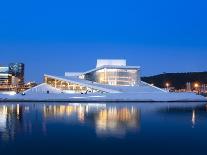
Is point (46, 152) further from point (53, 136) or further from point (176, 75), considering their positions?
point (176, 75)

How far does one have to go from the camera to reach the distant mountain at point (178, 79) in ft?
292

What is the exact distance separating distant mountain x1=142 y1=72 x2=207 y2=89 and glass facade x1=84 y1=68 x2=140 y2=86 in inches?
1419

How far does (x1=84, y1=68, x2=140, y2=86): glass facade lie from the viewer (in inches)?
2067

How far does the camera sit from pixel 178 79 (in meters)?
90.9

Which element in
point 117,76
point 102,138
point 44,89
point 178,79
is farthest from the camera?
point 178,79

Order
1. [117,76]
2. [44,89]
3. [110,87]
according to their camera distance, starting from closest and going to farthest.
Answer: [110,87], [44,89], [117,76]

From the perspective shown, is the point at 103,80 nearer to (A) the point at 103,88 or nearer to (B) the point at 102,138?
(A) the point at 103,88

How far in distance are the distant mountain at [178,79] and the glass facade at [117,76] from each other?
118 feet

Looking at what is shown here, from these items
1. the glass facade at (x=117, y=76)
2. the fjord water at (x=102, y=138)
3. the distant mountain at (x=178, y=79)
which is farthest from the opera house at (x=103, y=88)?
the distant mountain at (x=178, y=79)

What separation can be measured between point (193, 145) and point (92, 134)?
12.8ft

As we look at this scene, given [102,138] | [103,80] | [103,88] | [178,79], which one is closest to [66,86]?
[103,80]

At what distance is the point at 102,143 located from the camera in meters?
13.0

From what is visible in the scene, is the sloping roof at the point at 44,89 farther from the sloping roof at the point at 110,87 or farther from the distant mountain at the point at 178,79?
the distant mountain at the point at 178,79

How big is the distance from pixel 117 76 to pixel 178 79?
41176 millimetres
